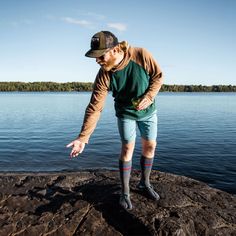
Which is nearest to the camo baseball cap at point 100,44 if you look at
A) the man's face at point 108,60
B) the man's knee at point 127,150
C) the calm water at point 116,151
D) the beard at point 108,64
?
the man's face at point 108,60

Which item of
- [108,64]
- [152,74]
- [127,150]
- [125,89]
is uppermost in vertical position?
[108,64]

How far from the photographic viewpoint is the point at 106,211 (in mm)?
5535

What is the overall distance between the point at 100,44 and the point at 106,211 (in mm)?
2964

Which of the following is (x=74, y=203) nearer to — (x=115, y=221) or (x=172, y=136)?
(x=115, y=221)

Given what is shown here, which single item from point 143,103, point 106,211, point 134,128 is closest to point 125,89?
point 143,103

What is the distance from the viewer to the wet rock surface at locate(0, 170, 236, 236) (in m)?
5.15

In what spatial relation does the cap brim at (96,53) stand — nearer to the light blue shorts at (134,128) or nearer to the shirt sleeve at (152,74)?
the shirt sleeve at (152,74)

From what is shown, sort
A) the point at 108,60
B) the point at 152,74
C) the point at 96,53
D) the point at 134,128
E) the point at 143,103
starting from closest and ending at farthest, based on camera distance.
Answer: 1. the point at 96,53
2. the point at 108,60
3. the point at 143,103
4. the point at 152,74
5. the point at 134,128

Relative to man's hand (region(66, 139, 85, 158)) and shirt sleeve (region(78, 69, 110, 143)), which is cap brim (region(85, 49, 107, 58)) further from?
man's hand (region(66, 139, 85, 158))

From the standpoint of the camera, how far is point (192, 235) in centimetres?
496

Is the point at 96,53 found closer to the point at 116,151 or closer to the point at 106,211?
the point at 106,211

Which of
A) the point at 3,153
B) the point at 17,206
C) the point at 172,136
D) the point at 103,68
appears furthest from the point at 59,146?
the point at 103,68

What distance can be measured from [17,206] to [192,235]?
10.9 ft

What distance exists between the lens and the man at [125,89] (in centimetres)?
457
